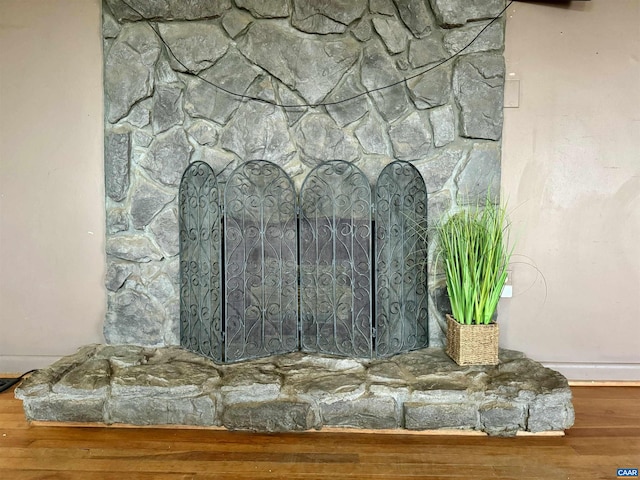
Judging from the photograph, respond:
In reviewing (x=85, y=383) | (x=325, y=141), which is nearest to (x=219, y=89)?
(x=325, y=141)

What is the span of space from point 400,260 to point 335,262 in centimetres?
32

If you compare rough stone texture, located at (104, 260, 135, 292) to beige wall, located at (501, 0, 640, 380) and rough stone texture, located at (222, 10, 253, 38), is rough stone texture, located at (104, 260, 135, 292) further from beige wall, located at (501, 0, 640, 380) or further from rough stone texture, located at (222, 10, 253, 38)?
beige wall, located at (501, 0, 640, 380)

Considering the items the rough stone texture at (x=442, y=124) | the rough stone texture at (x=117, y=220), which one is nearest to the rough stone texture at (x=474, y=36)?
the rough stone texture at (x=442, y=124)

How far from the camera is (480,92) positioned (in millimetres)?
2504

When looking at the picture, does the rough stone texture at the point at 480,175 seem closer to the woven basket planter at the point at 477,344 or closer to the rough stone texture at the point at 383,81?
the rough stone texture at the point at 383,81

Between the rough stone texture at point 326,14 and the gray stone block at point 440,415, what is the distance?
5.91 feet

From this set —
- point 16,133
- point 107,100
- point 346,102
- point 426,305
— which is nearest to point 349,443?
point 426,305

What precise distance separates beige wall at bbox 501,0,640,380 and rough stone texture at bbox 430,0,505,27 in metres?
0.12

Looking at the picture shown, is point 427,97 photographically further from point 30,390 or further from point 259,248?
point 30,390

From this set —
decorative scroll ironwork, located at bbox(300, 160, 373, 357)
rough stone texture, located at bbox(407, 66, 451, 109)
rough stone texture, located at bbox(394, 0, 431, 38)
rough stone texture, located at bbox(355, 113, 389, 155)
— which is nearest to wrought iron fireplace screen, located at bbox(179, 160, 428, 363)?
decorative scroll ironwork, located at bbox(300, 160, 373, 357)

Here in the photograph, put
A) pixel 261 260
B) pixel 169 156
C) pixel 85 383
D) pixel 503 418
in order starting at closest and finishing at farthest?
pixel 503 418
pixel 85 383
pixel 261 260
pixel 169 156

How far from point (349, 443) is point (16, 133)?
2.28 meters

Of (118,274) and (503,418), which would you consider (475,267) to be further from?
(118,274)

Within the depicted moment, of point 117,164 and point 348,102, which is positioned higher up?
point 348,102
